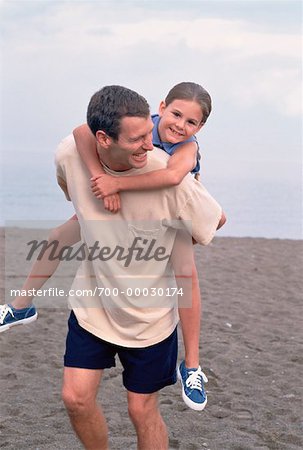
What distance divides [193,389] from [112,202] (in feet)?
3.10

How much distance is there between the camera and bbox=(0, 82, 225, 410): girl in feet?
10.8

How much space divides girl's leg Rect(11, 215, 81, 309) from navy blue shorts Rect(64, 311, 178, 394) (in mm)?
460

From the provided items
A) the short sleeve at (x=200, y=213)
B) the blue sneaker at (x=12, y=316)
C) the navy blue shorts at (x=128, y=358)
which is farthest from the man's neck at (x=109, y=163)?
the blue sneaker at (x=12, y=316)

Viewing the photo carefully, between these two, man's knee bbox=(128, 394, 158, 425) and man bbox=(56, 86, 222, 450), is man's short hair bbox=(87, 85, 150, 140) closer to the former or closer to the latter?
man bbox=(56, 86, 222, 450)

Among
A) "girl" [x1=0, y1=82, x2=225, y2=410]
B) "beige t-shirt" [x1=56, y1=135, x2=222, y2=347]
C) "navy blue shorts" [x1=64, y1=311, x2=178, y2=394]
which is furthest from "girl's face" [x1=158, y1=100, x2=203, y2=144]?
"navy blue shorts" [x1=64, y1=311, x2=178, y2=394]

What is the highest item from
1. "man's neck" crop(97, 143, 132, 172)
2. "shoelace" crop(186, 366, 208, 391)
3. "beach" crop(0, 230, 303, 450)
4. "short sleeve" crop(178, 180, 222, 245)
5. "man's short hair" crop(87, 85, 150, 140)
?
"man's short hair" crop(87, 85, 150, 140)

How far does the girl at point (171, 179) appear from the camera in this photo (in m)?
3.29

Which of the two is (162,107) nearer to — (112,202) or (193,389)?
(112,202)

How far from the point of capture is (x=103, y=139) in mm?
3248

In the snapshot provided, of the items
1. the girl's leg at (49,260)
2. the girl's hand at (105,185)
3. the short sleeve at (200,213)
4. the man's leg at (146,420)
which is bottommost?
the man's leg at (146,420)

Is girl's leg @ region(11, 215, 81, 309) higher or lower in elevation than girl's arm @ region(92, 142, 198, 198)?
lower

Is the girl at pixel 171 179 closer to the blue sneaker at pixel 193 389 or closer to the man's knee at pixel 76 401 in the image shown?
the blue sneaker at pixel 193 389

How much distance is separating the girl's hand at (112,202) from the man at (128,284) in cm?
6

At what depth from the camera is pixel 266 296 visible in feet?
29.8
